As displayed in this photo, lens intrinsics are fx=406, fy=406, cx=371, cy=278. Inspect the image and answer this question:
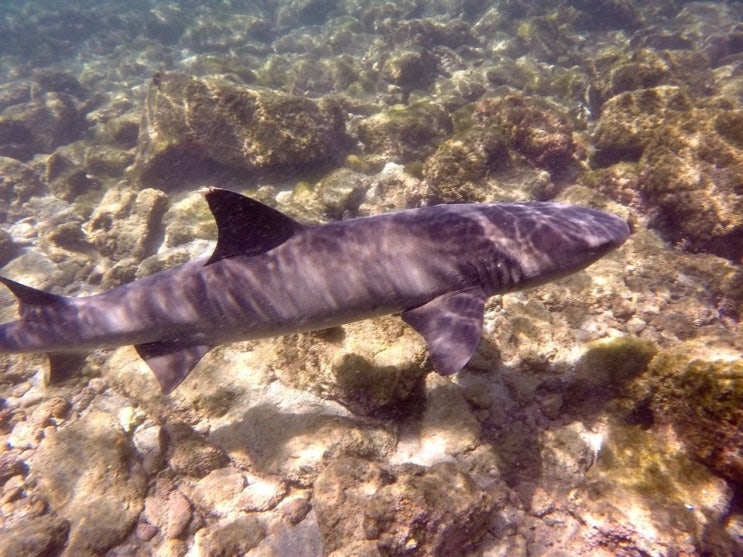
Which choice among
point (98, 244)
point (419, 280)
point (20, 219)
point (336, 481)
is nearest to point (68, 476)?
point (336, 481)

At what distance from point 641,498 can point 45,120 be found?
62.4ft

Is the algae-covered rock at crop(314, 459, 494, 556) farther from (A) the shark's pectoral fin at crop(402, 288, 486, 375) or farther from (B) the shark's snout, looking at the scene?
(B) the shark's snout

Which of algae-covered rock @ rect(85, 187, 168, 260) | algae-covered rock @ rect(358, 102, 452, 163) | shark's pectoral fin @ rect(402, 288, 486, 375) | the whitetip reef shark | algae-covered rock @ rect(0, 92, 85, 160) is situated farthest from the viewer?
algae-covered rock @ rect(0, 92, 85, 160)

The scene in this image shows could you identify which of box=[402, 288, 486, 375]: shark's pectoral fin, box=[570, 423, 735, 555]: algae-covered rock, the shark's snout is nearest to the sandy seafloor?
box=[570, 423, 735, 555]: algae-covered rock

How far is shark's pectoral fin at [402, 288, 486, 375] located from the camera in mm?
3203

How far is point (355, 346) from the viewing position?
4.65m

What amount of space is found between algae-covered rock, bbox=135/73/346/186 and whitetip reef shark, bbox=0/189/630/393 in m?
5.15

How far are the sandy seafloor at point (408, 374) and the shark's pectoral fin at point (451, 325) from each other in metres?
1.01

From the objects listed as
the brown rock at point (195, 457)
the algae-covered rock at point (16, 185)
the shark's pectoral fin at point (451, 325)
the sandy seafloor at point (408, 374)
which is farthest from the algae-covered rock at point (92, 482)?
the algae-covered rock at point (16, 185)

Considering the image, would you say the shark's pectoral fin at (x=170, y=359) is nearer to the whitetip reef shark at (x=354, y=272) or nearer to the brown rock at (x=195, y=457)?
the whitetip reef shark at (x=354, y=272)

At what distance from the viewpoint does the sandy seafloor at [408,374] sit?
3.64 metres

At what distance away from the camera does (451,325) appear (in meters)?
3.41

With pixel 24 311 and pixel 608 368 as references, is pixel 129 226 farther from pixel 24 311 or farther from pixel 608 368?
pixel 608 368

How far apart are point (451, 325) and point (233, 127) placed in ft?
23.1
